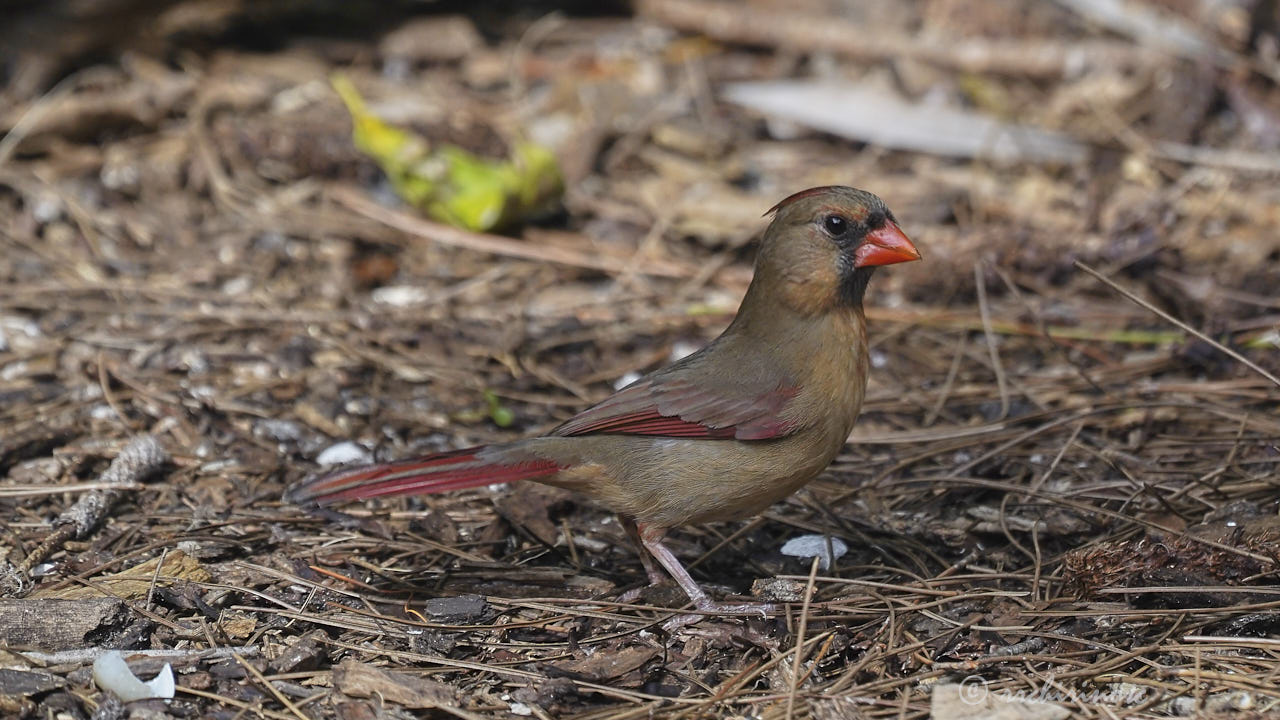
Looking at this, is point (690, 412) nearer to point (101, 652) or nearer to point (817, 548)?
point (817, 548)

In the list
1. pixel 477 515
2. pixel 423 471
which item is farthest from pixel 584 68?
pixel 423 471

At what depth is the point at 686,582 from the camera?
11.7ft

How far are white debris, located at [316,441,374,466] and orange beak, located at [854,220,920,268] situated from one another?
1.75 meters

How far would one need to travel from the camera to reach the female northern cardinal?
351 cm

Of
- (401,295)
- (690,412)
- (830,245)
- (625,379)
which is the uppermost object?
(830,245)

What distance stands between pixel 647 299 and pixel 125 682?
3.05 metres

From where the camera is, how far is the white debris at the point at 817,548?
12.5ft

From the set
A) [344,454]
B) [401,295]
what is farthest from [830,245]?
[401,295]

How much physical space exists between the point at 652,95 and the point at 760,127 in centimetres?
62

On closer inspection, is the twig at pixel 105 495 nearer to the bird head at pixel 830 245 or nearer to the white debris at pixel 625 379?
the white debris at pixel 625 379

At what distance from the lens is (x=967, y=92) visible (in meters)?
7.41

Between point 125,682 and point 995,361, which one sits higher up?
point 995,361

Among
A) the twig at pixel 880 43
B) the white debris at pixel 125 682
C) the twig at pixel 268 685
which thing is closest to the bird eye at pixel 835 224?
the twig at pixel 268 685

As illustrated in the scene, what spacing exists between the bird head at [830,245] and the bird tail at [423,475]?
86 centimetres
